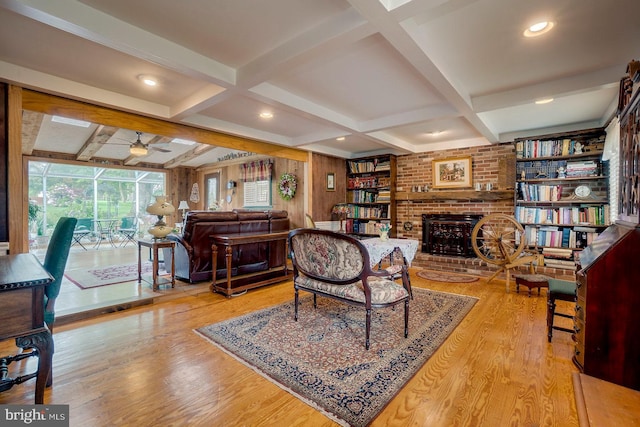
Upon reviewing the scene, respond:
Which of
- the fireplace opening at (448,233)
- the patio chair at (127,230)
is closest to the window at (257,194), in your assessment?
the patio chair at (127,230)

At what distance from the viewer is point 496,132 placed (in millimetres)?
4672

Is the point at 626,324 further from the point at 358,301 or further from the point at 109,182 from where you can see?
the point at 109,182

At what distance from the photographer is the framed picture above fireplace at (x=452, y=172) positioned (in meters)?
5.29

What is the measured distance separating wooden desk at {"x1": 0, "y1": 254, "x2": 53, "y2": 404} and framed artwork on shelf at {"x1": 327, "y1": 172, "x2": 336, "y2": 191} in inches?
201

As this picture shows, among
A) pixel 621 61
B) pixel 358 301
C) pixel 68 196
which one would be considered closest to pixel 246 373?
pixel 358 301

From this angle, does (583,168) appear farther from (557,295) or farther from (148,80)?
(148,80)

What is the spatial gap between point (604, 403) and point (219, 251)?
3.94 metres

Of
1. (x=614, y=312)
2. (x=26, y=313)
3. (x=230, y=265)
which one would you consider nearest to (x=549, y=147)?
(x=614, y=312)

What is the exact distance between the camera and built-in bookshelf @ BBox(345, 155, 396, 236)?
605cm

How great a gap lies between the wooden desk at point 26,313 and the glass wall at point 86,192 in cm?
688

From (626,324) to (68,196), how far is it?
A: 35.9ft

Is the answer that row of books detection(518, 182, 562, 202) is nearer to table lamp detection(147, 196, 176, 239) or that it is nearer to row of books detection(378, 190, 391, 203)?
row of books detection(378, 190, 391, 203)

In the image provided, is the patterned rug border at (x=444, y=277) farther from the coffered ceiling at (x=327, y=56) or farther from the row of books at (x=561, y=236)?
the coffered ceiling at (x=327, y=56)

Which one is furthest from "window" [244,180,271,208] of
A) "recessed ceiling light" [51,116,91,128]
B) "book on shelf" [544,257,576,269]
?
"book on shelf" [544,257,576,269]
